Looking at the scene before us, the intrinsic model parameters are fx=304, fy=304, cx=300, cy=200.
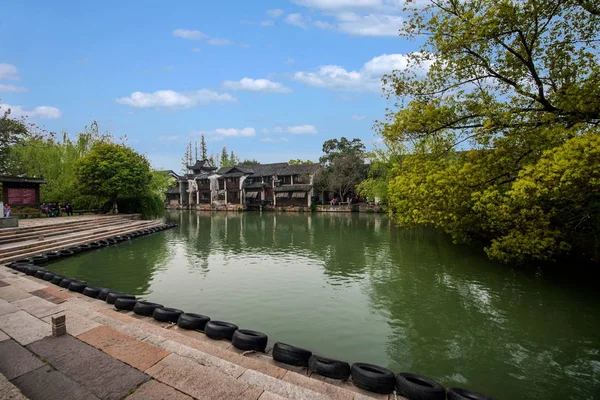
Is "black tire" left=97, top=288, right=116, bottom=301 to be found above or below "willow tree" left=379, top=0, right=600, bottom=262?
below

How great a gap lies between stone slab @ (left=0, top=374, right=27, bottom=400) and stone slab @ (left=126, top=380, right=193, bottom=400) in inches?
51.0

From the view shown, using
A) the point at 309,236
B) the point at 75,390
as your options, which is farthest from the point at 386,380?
the point at 309,236

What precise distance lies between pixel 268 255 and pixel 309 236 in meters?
7.90

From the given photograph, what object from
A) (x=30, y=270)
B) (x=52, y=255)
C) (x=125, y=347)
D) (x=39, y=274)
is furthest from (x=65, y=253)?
(x=125, y=347)

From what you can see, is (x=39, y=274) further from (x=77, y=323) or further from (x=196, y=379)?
(x=196, y=379)

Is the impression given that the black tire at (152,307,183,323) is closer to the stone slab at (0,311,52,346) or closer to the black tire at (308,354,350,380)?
the stone slab at (0,311,52,346)

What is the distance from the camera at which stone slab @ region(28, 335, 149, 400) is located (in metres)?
4.02

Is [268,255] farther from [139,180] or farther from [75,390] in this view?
[139,180]

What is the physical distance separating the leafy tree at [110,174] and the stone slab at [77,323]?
25695mm

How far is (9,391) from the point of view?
3.81 meters

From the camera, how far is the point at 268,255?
54.4 ft

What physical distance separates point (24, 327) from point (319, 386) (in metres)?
5.76

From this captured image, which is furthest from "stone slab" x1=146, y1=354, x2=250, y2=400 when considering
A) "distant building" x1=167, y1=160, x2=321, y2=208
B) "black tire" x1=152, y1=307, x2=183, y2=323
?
"distant building" x1=167, y1=160, x2=321, y2=208

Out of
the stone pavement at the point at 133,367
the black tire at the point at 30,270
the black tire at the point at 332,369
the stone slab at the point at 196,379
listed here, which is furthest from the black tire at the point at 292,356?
the black tire at the point at 30,270
